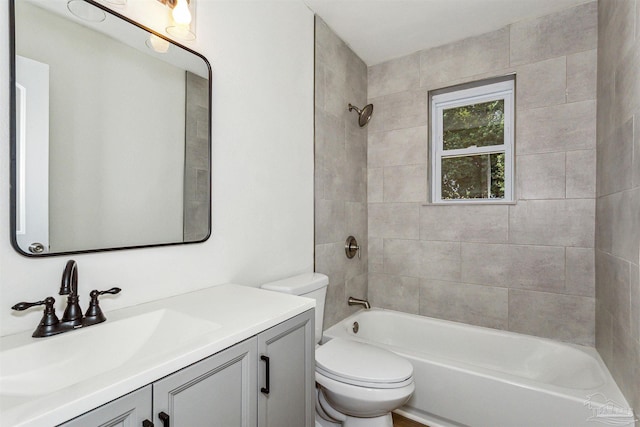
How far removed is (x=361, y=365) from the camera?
Result: 1.59 meters

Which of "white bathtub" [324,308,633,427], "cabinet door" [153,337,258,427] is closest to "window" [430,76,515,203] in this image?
"white bathtub" [324,308,633,427]

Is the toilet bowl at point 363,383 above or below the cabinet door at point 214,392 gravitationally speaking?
below

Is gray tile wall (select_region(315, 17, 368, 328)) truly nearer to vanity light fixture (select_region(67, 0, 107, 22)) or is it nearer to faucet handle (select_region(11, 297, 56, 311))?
vanity light fixture (select_region(67, 0, 107, 22))

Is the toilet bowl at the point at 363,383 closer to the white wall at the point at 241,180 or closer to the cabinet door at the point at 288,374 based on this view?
the cabinet door at the point at 288,374

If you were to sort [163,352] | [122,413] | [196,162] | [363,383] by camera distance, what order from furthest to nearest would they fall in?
1. [363,383]
2. [196,162]
3. [163,352]
4. [122,413]

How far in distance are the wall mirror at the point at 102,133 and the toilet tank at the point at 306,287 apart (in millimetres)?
455

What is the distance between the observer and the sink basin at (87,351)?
731mm

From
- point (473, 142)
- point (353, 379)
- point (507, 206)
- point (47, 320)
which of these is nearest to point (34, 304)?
point (47, 320)

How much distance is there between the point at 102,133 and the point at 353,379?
143 cm

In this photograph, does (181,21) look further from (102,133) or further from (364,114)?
(364,114)

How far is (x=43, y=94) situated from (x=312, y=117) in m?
1.45

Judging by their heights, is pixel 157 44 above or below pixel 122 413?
above

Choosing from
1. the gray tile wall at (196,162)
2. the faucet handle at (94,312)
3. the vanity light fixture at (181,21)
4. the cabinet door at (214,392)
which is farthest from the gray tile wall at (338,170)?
the faucet handle at (94,312)

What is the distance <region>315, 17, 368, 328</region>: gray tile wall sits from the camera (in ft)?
7.23
